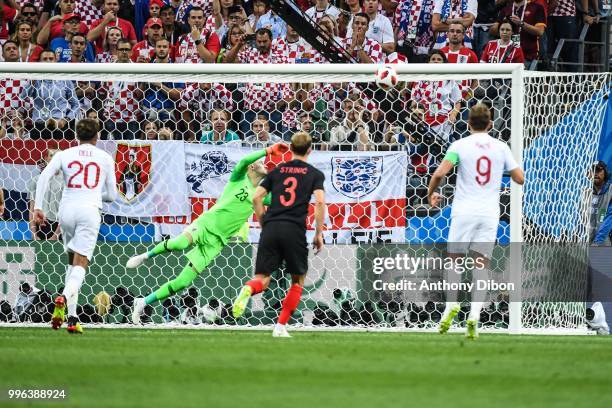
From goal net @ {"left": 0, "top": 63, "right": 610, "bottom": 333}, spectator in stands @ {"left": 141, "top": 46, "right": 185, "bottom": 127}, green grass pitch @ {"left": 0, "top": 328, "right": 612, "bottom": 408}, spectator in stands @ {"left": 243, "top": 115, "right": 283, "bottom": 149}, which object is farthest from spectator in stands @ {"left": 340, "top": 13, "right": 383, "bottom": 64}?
green grass pitch @ {"left": 0, "top": 328, "right": 612, "bottom": 408}

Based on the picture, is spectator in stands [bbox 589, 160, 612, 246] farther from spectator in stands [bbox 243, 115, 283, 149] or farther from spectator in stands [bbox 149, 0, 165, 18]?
spectator in stands [bbox 149, 0, 165, 18]

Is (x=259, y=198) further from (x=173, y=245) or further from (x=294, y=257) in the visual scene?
(x=173, y=245)

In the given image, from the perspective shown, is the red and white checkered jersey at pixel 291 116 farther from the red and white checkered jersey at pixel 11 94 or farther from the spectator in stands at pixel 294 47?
the red and white checkered jersey at pixel 11 94

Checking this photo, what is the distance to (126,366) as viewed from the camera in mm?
Answer: 9055

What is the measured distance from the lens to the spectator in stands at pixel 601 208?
53.4 feet

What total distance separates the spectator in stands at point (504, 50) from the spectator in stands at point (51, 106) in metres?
6.20

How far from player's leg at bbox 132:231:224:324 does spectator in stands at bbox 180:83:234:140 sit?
271 centimetres

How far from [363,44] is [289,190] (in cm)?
725

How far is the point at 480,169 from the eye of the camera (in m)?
12.4

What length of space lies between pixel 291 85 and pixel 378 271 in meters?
3.08

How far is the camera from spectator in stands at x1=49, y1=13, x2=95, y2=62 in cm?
1931

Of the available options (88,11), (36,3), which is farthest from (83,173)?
(36,3)

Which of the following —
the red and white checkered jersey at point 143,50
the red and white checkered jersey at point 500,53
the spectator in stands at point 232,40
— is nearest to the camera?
the red and white checkered jersey at point 500,53

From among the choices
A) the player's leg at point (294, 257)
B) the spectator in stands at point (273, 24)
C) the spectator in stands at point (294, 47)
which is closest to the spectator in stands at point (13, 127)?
the spectator in stands at point (294, 47)
